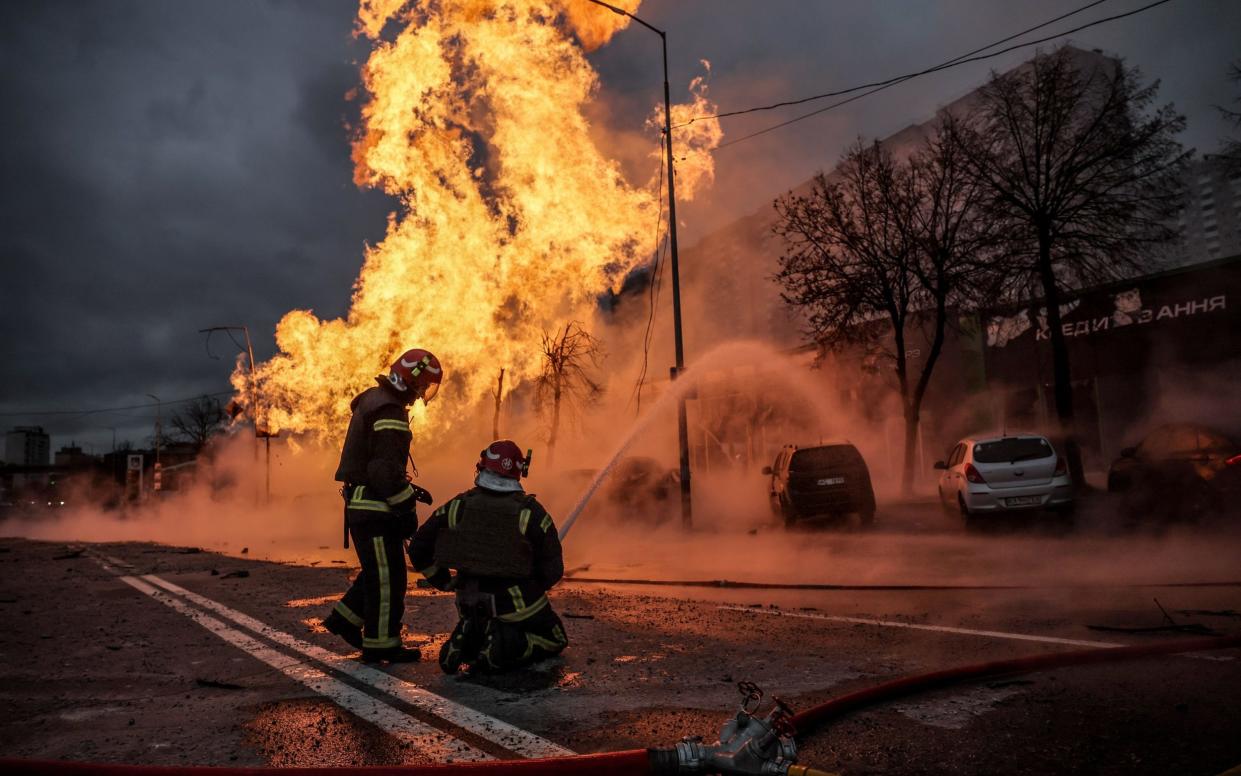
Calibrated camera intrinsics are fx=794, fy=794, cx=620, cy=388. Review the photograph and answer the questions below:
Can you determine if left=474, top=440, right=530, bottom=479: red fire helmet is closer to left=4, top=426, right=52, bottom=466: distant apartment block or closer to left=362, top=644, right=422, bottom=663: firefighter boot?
left=362, top=644, right=422, bottom=663: firefighter boot

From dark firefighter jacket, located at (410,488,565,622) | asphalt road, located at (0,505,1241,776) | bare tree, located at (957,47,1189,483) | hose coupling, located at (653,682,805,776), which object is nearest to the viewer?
hose coupling, located at (653,682,805,776)

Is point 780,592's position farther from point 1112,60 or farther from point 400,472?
point 1112,60

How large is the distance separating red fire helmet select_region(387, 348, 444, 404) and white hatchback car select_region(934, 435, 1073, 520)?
10377 millimetres

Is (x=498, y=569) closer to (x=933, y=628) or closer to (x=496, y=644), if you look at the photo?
(x=496, y=644)

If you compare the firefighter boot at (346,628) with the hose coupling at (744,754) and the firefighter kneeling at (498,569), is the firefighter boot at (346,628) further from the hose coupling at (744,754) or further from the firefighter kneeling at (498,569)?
the hose coupling at (744,754)

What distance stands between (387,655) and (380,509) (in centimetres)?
96

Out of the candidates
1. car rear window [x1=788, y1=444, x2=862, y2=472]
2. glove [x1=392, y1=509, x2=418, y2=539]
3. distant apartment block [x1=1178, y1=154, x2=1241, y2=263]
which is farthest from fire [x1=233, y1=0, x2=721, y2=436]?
distant apartment block [x1=1178, y1=154, x2=1241, y2=263]

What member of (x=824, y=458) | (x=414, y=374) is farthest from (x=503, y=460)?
(x=824, y=458)

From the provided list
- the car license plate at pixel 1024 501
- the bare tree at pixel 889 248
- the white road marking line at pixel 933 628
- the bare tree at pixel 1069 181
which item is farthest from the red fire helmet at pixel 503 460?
the bare tree at pixel 889 248

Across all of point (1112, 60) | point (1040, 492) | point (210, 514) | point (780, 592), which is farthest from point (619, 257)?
point (1112, 60)

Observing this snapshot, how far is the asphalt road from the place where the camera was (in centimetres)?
339

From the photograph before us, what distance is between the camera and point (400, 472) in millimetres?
5555

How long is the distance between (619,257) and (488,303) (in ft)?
16.6

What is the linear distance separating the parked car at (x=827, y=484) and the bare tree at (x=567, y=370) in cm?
1766
